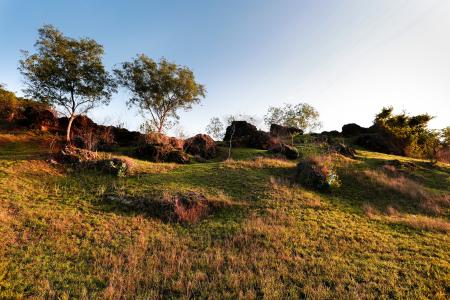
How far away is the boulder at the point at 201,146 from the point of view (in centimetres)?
2873

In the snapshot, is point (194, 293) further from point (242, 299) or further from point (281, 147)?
point (281, 147)

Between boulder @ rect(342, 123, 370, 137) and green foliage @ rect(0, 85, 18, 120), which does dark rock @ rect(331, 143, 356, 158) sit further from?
green foliage @ rect(0, 85, 18, 120)

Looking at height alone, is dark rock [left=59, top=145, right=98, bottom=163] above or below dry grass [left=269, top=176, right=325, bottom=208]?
above

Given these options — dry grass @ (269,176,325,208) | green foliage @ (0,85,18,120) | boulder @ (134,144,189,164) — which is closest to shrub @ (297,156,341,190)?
dry grass @ (269,176,325,208)

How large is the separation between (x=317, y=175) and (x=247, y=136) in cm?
Answer: 1851

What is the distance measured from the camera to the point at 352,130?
46.1m

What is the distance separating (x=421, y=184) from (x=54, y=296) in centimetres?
2585

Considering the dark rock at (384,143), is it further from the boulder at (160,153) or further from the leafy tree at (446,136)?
the boulder at (160,153)

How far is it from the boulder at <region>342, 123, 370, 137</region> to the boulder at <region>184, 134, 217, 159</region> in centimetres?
2943

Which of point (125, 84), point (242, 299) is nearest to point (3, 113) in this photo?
point (125, 84)

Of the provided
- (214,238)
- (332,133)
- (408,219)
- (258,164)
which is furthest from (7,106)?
(332,133)

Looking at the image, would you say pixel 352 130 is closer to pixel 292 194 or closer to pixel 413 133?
pixel 413 133

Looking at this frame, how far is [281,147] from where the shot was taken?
94.2 ft

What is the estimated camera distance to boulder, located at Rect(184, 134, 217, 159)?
1131 inches
